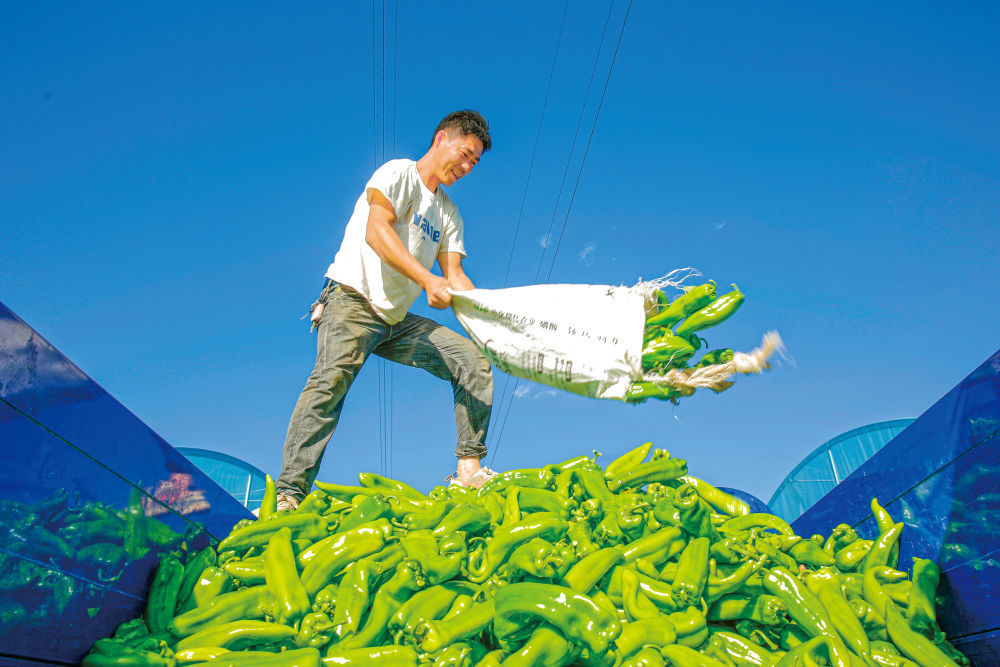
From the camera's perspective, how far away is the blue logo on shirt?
4.04 meters

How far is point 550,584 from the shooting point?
231 centimetres

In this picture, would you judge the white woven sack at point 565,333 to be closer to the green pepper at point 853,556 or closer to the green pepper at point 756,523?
the green pepper at point 756,523

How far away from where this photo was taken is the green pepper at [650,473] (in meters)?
3.21

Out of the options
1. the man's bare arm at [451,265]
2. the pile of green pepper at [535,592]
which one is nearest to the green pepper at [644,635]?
the pile of green pepper at [535,592]

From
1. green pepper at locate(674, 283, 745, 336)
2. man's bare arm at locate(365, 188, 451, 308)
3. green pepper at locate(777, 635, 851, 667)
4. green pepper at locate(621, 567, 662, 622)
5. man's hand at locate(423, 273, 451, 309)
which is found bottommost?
green pepper at locate(777, 635, 851, 667)

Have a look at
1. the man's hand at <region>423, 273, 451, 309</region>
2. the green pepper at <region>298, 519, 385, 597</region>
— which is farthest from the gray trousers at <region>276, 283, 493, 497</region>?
the green pepper at <region>298, 519, 385, 597</region>

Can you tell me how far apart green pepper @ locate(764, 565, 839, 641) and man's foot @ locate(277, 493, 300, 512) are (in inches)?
87.7

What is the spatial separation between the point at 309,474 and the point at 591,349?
1693 mm

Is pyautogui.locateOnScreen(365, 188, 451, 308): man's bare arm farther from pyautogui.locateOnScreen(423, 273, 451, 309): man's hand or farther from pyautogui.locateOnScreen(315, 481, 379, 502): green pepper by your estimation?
pyautogui.locateOnScreen(315, 481, 379, 502): green pepper

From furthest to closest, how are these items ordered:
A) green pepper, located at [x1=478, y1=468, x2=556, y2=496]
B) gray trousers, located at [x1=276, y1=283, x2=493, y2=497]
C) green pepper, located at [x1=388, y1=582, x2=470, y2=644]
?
gray trousers, located at [x1=276, y1=283, x2=493, y2=497] < green pepper, located at [x1=478, y1=468, x2=556, y2=496] < green pepper, located at [x1=388, y1=582, x2=470, y2=644]

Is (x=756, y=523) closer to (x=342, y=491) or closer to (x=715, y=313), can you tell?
(x=715, y=313)

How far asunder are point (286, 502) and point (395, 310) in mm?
1219

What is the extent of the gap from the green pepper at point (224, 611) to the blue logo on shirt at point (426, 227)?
2253 mm

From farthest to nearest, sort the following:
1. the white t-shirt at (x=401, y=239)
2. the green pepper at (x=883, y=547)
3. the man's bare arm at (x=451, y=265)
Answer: the man's bare arm at (x=451, y=265)
the white t-shirt at (x=401, y=239)
the green pepper at (x=883, y=547)
